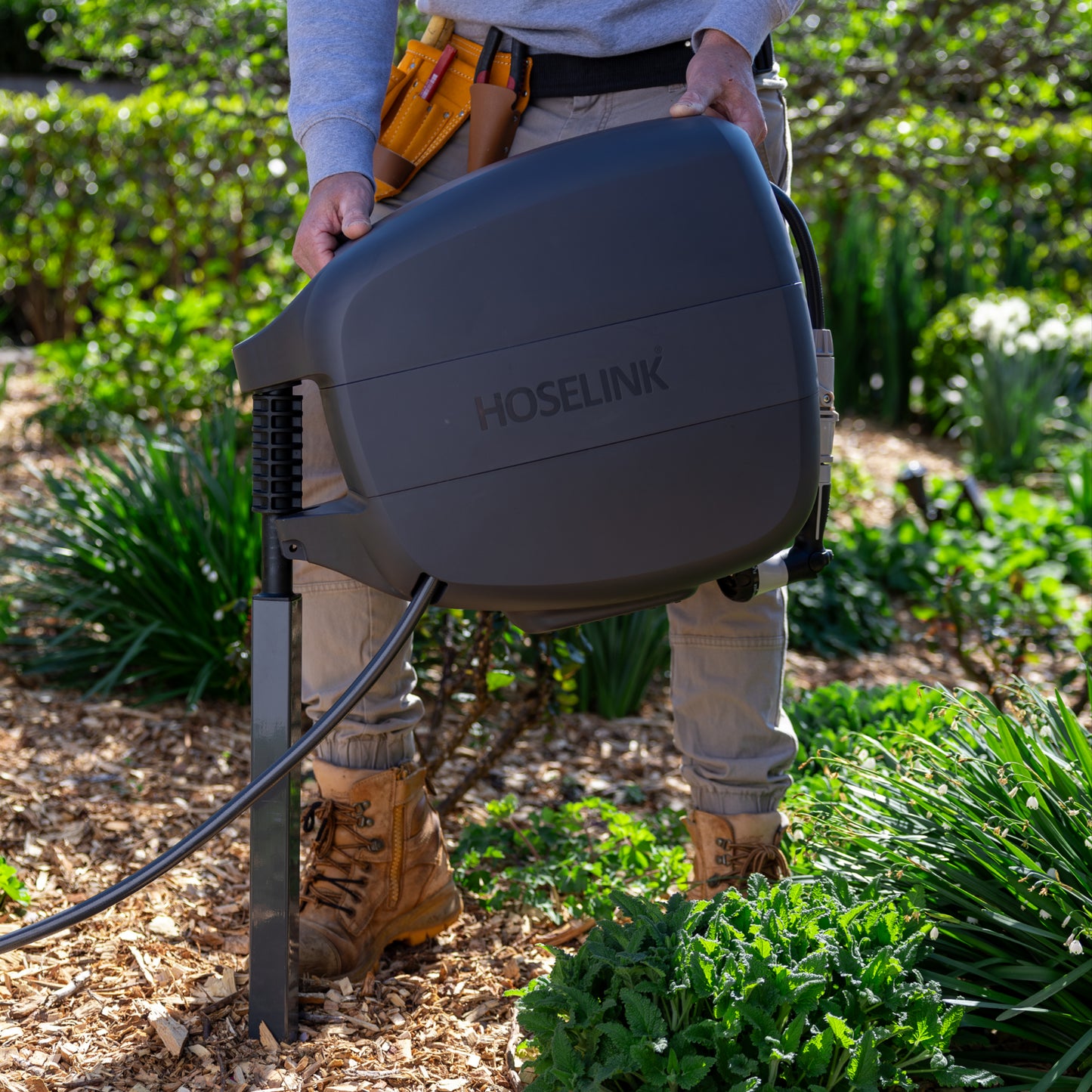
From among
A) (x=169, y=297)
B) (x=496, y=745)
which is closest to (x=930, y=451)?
(x=169, y=297)

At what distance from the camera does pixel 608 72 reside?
4.92 feet

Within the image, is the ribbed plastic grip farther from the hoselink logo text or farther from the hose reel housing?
the hoselink logo text

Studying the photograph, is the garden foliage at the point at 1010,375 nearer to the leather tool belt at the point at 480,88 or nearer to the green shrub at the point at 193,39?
→ the green shrub at the point at 193,39

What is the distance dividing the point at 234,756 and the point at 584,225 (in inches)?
64.0

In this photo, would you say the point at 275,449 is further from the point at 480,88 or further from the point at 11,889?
the point at 11,889

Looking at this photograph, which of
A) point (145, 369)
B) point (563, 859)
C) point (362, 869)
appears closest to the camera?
point (362, 869)

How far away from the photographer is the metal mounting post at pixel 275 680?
1291 millimetres

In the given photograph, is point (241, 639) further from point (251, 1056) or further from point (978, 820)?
point (978, 820)

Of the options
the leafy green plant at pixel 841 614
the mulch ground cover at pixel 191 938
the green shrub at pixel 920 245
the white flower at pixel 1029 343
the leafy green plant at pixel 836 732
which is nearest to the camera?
the mulch ground cover at pixel 191 938

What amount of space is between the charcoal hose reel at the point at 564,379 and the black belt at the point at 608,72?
330 mm

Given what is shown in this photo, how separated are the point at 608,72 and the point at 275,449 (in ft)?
2.19

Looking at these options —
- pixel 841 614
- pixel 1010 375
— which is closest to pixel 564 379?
pixel 841 614

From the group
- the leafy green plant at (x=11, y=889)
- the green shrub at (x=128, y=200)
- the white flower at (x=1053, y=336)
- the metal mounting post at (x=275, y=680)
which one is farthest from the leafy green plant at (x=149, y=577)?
the white flower at (x=1053, y=336)

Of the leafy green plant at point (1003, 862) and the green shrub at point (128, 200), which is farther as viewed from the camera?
the green shrub at point (128, 200)
